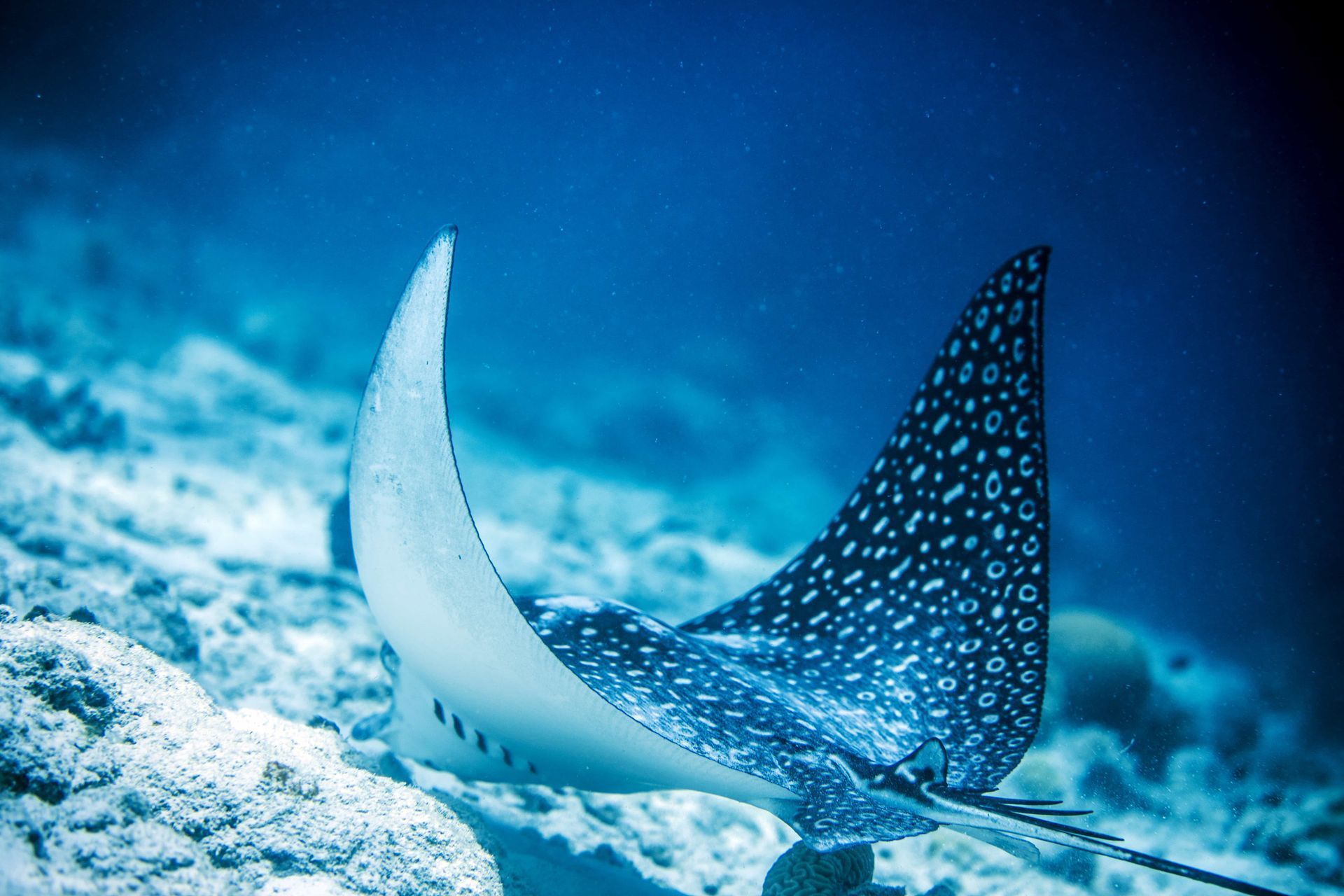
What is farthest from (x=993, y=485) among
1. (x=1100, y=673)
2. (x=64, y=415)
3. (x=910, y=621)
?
(x=64, y=415)

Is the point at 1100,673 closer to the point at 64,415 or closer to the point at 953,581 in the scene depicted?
the point at 953,581

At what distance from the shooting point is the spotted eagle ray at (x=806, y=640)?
2023 millimetres

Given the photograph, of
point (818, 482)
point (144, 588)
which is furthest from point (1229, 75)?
point (144, 588)

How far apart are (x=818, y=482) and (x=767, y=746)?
1581cm

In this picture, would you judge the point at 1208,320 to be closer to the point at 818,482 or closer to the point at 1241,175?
the point at 1241,175

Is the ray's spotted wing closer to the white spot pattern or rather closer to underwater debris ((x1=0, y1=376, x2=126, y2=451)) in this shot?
the white spot pattern

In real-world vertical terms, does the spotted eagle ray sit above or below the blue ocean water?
below

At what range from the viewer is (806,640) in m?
3.43

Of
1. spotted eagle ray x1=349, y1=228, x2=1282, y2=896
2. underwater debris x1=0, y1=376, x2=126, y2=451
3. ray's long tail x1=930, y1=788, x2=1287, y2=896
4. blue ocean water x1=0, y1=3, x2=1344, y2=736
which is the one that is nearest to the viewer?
ray's long tail x1=930, y1=788, x2=1287, y2=896

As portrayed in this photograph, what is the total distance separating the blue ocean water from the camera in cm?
1558

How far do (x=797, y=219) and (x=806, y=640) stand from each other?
22.6m

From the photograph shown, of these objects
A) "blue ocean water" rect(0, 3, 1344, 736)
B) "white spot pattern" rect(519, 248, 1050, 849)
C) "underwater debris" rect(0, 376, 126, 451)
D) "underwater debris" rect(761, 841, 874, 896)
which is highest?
"blue ocean water" rect(0, 3, 1344, 736)

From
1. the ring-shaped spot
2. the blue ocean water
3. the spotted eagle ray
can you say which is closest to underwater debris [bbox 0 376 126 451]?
the blue ocean water

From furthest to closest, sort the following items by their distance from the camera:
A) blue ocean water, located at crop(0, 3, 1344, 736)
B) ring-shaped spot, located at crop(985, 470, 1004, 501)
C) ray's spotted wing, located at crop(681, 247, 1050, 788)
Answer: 1. blue ocean water, located at crop(0, 3, 1344, 736)
2. ring-shaped spot, located at crop(985, 470, 1004, 501)
3. ray's spotted wing, located at crop(681, 247, 1050, 788)
